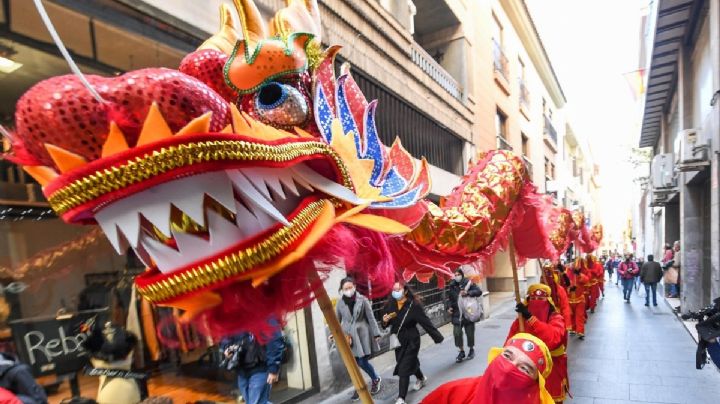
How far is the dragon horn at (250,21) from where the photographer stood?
1.40 meters

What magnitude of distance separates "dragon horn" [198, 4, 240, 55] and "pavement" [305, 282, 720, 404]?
5.21 meters

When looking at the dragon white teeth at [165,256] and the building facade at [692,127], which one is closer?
the dragon white teeth at [165,256]

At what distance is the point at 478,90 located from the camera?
13219 mm

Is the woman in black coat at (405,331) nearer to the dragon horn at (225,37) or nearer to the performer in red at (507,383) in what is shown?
the performer in red at (507,383)

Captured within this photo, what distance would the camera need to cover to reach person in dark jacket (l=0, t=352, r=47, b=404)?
302cm

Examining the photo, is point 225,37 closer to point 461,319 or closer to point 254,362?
point 254,362

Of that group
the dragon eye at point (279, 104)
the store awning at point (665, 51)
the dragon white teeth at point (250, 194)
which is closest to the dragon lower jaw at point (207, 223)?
the dragon white teeth at point (250, 194)

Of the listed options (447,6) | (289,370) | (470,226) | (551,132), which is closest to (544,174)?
(551,132)

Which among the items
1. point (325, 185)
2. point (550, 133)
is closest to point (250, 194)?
point (325, 185)

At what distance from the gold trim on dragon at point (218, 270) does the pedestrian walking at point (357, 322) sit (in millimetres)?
4901

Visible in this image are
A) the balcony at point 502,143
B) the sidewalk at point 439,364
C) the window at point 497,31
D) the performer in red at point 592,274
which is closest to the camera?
the sidewalk at point 439,364

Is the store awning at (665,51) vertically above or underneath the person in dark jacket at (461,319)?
above

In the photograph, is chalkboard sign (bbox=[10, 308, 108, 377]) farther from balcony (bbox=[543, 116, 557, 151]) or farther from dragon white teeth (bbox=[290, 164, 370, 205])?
balcony (bbox=[543, 116, 557, 151])

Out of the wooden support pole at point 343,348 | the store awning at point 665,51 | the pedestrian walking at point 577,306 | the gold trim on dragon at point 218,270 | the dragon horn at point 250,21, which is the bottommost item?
the pedestrian walking at point 577,306
